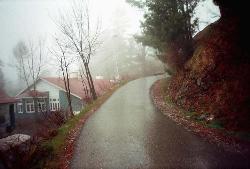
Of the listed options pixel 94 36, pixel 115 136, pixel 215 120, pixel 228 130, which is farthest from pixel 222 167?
pixel 94 36

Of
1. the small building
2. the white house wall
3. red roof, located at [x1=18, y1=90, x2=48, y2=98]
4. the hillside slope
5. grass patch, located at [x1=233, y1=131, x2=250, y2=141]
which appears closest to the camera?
grass patch, located at [x1=233, y1=131, x2=250, y2=141]

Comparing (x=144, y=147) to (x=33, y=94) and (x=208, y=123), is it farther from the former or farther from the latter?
(x=33, y=94)

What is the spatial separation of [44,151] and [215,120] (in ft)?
23.2

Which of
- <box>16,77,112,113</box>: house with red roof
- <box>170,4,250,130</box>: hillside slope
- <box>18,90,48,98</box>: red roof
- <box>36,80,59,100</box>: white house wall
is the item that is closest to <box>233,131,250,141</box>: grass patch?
<box>170,4,250,130</box>: hillside slope

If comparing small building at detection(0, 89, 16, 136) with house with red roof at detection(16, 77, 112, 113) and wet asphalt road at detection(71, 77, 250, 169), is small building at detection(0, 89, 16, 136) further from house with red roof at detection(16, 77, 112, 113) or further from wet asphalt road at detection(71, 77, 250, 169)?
wet asphalt road at detection(71, 77, 250, 169)

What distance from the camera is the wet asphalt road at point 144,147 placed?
8.42 m

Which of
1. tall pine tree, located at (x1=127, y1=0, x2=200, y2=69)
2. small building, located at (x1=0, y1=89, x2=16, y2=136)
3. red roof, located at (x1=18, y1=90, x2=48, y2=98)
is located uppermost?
tall pine tree, located at (x1=127, y1=0, x2=200, y2=69)

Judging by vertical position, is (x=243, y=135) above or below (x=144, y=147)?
above

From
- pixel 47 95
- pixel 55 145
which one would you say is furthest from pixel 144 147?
pixel 47 95

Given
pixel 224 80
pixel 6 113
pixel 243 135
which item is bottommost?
pixel 6 113

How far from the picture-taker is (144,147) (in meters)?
9.94

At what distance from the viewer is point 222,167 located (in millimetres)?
7875

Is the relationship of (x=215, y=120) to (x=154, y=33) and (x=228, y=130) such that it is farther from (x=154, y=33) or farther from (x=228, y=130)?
(x=154, y=33)

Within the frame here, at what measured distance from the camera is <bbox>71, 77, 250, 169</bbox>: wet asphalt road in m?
8.42
